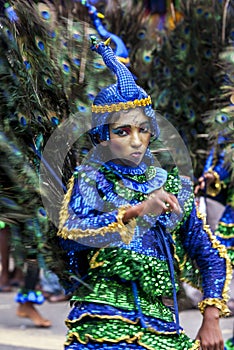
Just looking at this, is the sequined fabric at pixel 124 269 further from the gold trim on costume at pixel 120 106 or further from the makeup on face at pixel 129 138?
the gold trim on costume at pixel 120 106

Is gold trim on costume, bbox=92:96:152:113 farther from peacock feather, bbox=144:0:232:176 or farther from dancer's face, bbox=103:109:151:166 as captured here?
peacock feather, bbox=144:0:232:176

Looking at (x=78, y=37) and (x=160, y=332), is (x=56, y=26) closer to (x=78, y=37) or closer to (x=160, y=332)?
(x=78, y=37)

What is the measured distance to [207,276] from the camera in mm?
3205

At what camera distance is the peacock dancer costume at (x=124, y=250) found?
2.94 meters

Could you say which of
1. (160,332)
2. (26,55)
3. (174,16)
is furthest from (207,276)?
(174,16)

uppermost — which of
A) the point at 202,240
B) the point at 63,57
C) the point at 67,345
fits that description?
the point at 63,57

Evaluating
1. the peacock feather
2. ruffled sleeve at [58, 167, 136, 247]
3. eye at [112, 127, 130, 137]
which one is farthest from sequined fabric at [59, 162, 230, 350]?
the peacock feather

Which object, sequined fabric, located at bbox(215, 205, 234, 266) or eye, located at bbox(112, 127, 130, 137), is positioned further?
sequined fabric, located at bbox(215, 205, 234, 266)

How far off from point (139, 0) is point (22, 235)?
4384mm

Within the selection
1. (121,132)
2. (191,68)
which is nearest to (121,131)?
(121,132)

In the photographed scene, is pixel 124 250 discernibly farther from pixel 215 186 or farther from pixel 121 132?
pixel 215 186

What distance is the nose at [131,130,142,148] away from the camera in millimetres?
3033

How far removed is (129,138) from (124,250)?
391 millimetres

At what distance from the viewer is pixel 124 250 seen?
2988mm
